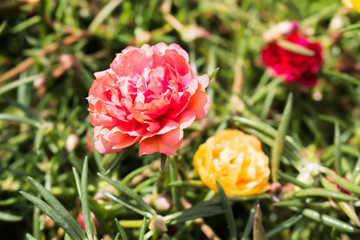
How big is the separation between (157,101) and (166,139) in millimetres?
59

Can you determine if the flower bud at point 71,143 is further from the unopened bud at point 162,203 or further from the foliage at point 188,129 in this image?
the unopened bud at point 162,203

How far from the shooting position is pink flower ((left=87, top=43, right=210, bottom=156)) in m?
0.51

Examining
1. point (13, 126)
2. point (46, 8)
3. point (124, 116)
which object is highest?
point (46, 8)

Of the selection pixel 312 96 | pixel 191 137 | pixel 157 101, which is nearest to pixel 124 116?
pixel 157 101

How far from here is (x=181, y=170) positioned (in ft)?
2.43

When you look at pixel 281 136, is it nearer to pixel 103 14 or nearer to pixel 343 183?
pixel 343 183

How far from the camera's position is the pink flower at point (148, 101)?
20.0 inches

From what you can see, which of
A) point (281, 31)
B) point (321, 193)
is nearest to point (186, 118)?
point (321, 193)

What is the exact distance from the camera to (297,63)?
0.91 m

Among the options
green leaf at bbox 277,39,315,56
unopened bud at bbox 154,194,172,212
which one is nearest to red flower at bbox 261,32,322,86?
green leaf at bbox 277,39,315,56

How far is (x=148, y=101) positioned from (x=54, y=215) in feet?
0.81

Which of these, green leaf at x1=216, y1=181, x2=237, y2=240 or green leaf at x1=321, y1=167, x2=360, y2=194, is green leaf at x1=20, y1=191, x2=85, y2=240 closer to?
green leaf at x1=216, y1=181, x2=237, y2=240

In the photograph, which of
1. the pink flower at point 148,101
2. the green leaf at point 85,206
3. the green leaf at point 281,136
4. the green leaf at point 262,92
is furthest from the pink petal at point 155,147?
the green leaf at point 262,92

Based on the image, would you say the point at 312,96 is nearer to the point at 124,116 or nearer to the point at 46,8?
the point at 124,116
